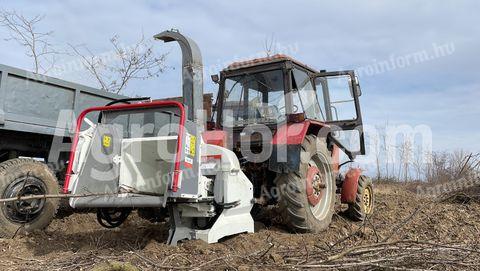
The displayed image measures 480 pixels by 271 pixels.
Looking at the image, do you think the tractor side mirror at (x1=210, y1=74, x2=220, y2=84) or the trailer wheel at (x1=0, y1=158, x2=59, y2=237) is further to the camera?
the tractor side mirror at (x1=210, y1=74, x2=220, y2=84)

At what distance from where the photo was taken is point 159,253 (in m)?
4.27

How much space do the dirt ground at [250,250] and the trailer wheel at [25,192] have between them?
181mm

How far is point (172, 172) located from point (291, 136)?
1809 mm

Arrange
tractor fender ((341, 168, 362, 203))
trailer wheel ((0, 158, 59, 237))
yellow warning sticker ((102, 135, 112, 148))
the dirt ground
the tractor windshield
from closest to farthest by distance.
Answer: the dirt ground < yellow warning sticker ((102, 135, 112, 148)) < trailer wheel ((0, 158, 59, 237)) < the tractor windshield < tractor fender ((341, 168, 362, 203))

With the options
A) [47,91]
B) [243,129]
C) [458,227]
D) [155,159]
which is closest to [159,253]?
[155,159]

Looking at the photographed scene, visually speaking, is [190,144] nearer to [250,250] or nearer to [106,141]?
[106,141]

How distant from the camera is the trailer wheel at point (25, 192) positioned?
→ 5418 millimetres

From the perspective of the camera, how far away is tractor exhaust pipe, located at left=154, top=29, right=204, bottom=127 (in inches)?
203

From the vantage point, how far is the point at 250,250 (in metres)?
4.69

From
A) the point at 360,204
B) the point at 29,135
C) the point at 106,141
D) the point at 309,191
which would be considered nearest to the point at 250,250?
the point at 309,191

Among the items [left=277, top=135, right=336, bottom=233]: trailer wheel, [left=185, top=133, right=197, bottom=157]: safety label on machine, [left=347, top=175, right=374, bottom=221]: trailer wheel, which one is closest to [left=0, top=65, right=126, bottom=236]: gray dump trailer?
[left=185, top=133, right=197, bottom=157]: safety label on machine

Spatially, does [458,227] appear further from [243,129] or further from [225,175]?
[225,175]

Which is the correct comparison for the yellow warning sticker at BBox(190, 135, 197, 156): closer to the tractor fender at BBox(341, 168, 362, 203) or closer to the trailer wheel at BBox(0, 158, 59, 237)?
the trailer wheel at BBox(0, 158, 59, 237)

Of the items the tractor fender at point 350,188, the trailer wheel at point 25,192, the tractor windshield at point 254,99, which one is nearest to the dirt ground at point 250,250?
the trailer wheel at point 25,192
